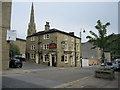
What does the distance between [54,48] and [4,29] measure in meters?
13.0

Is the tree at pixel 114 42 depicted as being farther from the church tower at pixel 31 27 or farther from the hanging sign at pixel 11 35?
the church tower at pixel 31 27

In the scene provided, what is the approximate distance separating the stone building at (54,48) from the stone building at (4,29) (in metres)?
12.4

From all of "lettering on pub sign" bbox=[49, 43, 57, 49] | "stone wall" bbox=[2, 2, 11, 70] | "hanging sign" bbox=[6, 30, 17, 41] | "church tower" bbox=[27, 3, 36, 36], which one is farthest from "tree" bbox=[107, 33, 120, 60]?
"church tower" bbox=[27, 3, 36, 36]

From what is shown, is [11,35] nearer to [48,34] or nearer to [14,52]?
[48,34]

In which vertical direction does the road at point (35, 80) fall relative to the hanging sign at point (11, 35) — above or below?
below

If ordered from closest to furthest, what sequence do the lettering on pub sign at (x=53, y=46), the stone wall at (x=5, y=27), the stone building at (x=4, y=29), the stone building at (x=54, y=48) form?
the stone building at (x=4, y=29), the stone wall at (x=5, y=27), the lettering on pub sign at (x=53, y=46), the stone building at (x=54, y=48)

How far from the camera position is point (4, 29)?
53.2 ft

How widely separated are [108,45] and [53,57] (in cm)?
1605

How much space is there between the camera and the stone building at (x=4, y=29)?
15.7 meters

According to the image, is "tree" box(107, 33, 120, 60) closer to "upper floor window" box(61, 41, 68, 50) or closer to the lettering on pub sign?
the lettering on pub sign

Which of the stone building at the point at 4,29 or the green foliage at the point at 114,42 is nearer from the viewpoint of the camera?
the green foliage at the point at 114,42

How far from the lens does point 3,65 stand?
613 inches

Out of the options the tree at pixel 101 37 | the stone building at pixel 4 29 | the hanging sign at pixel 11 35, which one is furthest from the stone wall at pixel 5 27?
the tree at pixel 101 37

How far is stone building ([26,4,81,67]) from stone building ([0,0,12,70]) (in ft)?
40.6
